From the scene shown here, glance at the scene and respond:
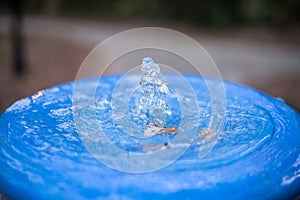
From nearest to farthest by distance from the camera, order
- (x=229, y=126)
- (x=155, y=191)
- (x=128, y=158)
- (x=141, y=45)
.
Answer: (x=155, y=191) → (x=128, y=158) → (x=229, y=126) → (x=141, y=45)

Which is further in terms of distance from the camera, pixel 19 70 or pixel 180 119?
pixel 19 70

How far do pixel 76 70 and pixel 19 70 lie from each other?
703mm

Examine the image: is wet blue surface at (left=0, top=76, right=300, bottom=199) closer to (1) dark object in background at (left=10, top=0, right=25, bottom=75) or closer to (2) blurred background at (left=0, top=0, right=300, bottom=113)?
(2) blurred background at (left=0, top=0, right=300, bottom=113)

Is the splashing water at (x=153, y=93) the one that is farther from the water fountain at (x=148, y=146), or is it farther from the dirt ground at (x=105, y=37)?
the dirt ground at (x=105, y=37)

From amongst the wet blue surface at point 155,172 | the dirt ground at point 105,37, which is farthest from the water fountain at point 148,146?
the dirt ground at point 105,37

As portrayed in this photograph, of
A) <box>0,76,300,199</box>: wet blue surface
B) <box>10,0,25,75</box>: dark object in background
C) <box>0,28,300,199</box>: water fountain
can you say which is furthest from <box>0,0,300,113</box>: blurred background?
<box>0,76,300,199</box>: wet blue surface

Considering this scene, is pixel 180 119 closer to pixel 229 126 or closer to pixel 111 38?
pixel 229 126

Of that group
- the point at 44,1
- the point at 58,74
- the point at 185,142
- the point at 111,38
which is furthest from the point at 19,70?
the point at 185,142

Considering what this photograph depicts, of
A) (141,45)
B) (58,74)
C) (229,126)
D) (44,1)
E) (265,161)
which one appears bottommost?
(265,161)

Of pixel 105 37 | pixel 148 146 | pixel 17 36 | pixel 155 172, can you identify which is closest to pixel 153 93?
pixel 148 146

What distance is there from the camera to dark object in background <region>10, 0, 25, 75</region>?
5445 mm

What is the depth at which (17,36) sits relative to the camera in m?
5.47

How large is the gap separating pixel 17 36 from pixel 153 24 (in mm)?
2565

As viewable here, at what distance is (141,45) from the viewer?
627cm
